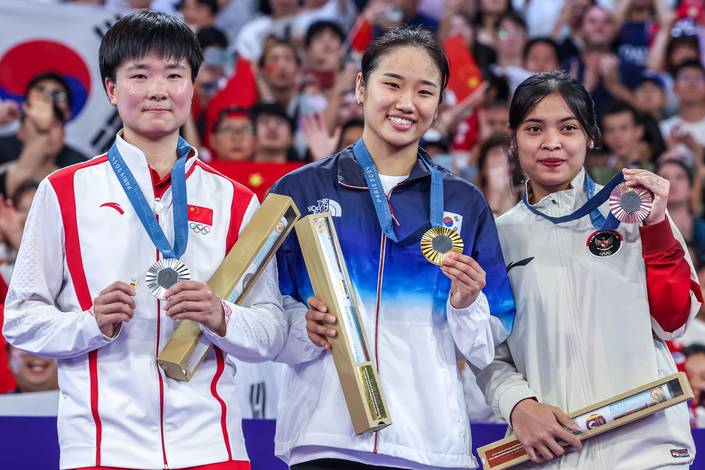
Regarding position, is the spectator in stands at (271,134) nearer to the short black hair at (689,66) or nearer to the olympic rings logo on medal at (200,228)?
the short black hair at (689,66)

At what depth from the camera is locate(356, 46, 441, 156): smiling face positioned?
2.95 metres

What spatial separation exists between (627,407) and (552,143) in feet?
2.77

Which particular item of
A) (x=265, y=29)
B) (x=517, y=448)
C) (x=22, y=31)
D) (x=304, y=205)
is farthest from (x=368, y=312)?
(x=265, y=29)

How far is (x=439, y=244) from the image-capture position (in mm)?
2727

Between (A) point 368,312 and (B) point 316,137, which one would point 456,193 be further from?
(B) point 316,137

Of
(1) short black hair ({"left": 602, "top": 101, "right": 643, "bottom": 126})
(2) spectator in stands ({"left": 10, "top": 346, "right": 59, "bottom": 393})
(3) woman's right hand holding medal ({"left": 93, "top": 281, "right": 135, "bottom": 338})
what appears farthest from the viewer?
(1) short black hair ({"left": 602, "top": 101, "right": 643, "bottom": 126})

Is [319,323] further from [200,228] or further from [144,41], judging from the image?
[144,41]

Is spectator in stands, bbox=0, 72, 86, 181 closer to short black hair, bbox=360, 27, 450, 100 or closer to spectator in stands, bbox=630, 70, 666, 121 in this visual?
short black hair, bbox=360, 27, 450, 100

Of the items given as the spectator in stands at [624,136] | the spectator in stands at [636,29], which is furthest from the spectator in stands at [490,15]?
the spectator in stands at [624,136]

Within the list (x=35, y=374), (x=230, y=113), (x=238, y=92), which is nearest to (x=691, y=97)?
(x=238, y=92)

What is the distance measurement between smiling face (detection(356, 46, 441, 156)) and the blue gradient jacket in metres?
0.13

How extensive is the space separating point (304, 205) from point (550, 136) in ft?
2.67

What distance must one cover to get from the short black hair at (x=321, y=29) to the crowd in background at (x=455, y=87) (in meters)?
0.01

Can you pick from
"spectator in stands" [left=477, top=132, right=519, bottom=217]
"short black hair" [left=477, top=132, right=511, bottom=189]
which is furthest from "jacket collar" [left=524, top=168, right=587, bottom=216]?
"short black hair" [left=477, top=132, right=511, bottom=189]
